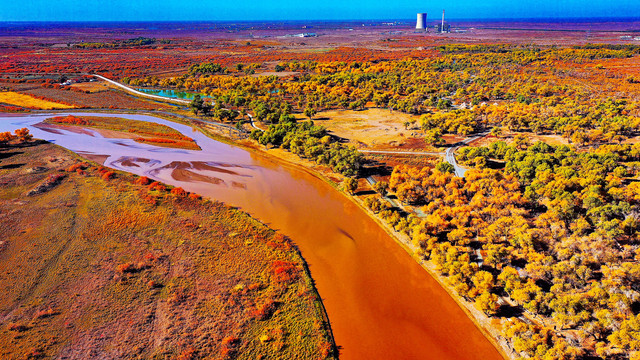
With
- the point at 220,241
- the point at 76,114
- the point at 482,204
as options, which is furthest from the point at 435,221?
the point at 76,114

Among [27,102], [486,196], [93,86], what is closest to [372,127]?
[486,196]

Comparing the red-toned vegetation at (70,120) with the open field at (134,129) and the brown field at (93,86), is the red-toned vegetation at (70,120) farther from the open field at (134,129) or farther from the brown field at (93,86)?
the brown field at (93,86)

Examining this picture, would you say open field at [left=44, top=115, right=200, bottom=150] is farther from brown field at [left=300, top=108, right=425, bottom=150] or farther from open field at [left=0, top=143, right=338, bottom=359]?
brown field at [left=300, top=108, right=425, bottom=150]

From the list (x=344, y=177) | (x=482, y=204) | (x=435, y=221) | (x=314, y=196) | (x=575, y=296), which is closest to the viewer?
(x=575, y=296)

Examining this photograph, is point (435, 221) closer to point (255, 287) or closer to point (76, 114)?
point (255, 287)

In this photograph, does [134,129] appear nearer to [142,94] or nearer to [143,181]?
[143,181]

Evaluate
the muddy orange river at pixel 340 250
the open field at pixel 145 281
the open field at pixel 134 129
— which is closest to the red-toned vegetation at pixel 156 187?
the open field at pixel 145 281
